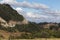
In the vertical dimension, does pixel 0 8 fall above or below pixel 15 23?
above

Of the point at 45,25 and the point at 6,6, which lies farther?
the point at 6,6

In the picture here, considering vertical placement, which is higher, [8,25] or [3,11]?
[3,11]

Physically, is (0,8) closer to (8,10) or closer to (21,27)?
(8,10)

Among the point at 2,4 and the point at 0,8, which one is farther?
the point at 2,4

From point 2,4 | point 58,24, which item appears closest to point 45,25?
point 58,24

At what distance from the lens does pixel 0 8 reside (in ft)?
140

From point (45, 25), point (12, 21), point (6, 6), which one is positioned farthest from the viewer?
point (6, 6)

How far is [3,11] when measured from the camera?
4206cm

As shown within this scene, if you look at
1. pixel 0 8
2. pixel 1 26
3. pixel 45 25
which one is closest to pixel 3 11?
pixel 0 8

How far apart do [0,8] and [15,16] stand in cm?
369

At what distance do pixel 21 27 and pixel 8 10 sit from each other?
22.2 ft

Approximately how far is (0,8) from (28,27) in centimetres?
781

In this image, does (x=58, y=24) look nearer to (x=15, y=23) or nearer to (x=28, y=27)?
(x=28, y=27)

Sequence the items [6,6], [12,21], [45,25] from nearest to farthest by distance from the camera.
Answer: [45,25] < [12,21] < [6,6]
